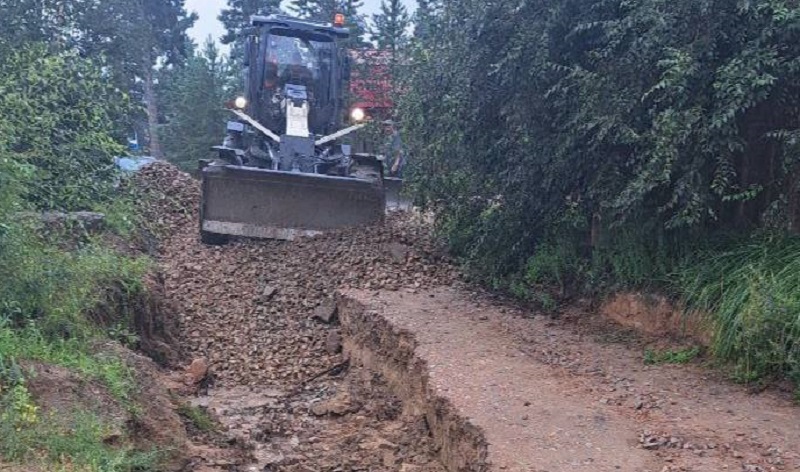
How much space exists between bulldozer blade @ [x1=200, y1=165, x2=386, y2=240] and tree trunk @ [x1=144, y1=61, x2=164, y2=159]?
22.5 meters

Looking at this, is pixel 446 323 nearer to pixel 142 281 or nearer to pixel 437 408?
pixel 437 408

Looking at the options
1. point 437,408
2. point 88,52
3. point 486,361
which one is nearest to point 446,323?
point 486,361

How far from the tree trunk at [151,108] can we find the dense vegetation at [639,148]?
26145 millimetres

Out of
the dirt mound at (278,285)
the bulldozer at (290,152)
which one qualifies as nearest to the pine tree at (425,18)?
the bulldozer at (290,152)

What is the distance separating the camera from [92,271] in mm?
6945

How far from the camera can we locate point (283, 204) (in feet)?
36.3

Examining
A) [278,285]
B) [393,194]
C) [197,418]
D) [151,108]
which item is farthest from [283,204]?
[151,108]

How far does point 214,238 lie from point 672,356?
7140 mm

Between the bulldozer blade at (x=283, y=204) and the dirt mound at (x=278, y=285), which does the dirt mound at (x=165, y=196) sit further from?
the bulldozer blade at (x=283, y=204)

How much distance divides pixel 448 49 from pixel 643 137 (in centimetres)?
316

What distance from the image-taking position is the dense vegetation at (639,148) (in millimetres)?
5664

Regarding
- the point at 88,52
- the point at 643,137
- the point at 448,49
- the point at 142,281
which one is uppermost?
the point at 88,52

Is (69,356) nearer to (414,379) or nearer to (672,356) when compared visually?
(414,379)

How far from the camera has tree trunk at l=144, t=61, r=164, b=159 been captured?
32847mm
